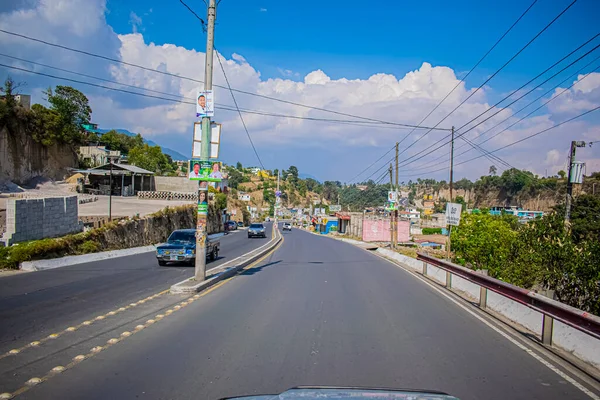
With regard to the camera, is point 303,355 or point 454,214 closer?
point 303,355

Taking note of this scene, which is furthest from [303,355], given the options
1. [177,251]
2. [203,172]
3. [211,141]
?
[177,251]

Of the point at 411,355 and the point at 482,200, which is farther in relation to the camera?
the point at 482,200

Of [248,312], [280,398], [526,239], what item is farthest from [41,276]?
[526,239]

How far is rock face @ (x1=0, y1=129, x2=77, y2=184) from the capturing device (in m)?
46.4

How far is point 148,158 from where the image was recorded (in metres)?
84.9

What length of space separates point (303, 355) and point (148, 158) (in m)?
83.1

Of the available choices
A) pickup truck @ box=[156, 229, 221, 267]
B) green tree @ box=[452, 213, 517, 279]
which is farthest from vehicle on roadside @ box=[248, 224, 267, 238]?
pickup truck @ box=[156, 229, 221, 267]

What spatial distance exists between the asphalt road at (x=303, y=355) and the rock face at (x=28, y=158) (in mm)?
44338

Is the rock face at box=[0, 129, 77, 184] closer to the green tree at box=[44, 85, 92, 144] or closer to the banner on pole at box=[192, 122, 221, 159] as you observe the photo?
the green tree at box=[44, 85, 92, 144]

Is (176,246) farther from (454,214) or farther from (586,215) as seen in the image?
(586,215)

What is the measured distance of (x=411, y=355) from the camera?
723 centimetres

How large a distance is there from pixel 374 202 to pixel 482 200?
131 feet

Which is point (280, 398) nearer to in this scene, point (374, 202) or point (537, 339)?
point (537, 339)

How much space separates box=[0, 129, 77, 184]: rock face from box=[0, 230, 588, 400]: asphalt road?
145 ft
